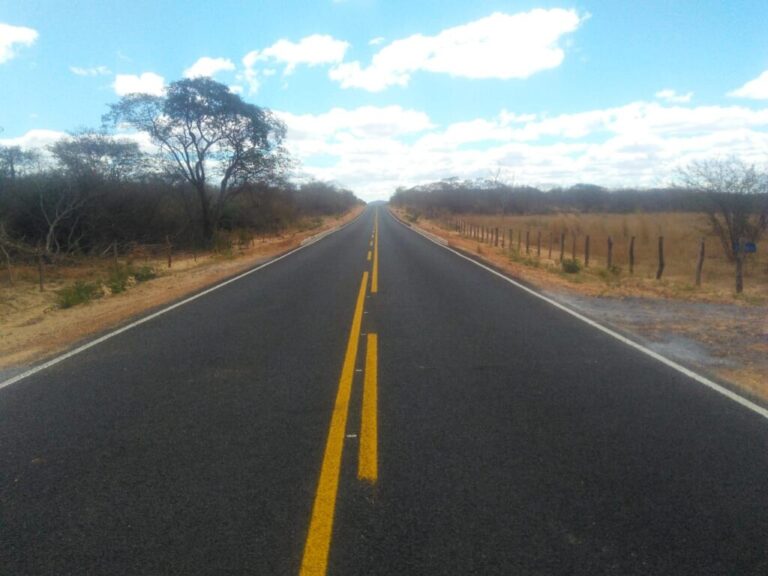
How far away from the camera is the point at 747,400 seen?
5.83 meters

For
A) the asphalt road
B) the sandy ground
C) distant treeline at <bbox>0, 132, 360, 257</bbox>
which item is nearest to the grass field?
the sandy ground

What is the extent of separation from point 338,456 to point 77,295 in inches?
490

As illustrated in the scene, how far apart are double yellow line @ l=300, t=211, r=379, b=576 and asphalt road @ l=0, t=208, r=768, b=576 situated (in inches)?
0.7

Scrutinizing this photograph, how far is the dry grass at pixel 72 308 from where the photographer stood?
9.49 m

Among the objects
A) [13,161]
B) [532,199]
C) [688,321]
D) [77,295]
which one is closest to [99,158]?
[13,161]

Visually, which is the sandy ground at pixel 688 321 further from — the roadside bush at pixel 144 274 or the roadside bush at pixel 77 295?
the roadside bush at pixel 144 274

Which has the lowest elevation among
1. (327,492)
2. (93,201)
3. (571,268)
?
(327,492)

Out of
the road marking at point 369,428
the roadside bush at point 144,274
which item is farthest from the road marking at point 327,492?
the roadside bush at point 144,274

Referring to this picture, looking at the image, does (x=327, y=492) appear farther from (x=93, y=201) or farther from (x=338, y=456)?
(x=93, y=201)

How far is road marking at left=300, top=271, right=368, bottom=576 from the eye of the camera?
318cm

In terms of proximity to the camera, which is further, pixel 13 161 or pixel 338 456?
pixel 13 161

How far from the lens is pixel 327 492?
154 inches

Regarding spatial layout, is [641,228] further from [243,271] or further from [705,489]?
[705,489]

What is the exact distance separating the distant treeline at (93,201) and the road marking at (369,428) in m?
15.8
